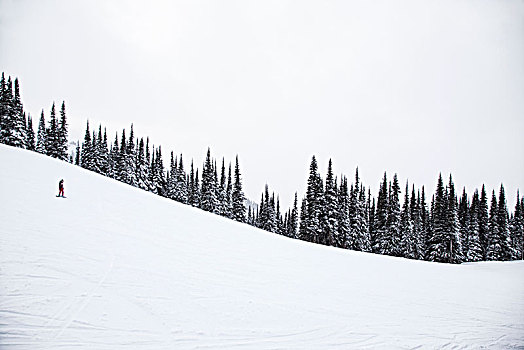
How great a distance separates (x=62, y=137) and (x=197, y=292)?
56045 mm

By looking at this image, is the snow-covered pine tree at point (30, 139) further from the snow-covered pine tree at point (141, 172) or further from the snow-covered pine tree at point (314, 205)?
the snow-covered pine tree at point (314, 205)

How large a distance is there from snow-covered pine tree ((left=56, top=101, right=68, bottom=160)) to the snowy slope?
35.4 meters

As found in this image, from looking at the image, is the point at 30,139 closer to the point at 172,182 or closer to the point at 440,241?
the point at 172,182

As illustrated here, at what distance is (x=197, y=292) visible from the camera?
387 inches

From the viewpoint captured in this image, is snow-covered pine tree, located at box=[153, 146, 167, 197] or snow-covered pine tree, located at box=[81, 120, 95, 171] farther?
snow-covered pine tree, located at box=[153, 146, 167, 197]

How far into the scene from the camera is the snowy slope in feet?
22.9

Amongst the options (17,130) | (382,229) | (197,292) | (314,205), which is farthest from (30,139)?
(382,229)

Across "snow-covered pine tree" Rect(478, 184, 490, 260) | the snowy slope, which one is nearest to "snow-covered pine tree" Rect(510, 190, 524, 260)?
"snow-covered pine tree" Rect(478, 184, 490, 260)

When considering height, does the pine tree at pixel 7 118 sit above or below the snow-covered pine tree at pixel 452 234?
above

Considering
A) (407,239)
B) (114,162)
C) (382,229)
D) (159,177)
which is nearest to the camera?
(407,239)

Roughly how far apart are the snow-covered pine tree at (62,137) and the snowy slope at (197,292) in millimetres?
35421

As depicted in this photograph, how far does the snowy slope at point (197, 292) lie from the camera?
22.9ft

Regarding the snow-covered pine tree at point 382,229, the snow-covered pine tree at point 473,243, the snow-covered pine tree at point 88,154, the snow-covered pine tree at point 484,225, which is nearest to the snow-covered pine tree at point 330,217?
the snow-covered pine tree at point 382,229

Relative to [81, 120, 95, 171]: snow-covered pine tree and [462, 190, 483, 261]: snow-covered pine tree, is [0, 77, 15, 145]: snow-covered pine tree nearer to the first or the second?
[81, 120, 95, 171]: snow-covered pine tree
